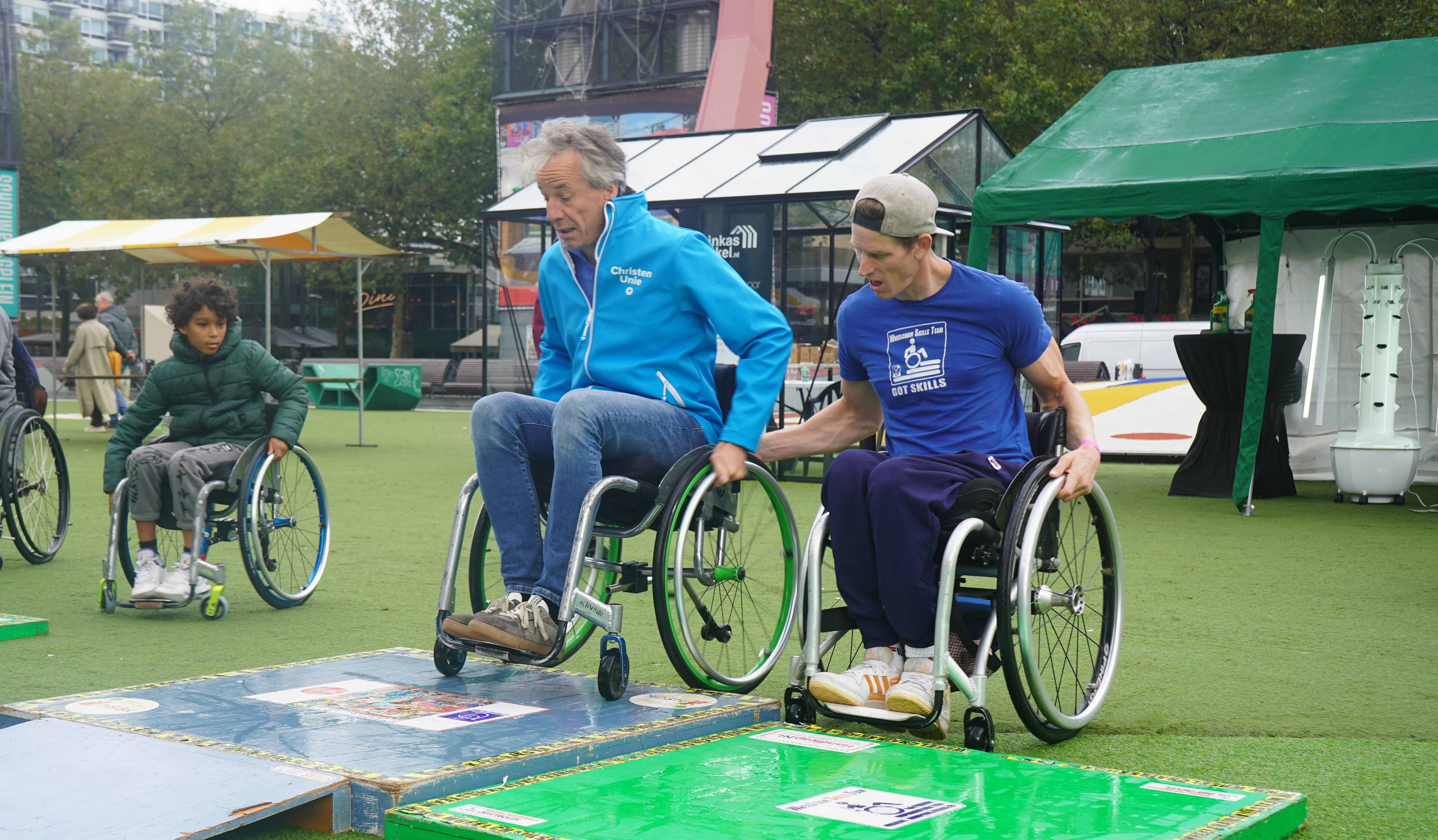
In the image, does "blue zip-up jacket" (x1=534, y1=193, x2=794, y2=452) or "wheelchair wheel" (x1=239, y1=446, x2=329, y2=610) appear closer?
"blue zip-up jacket" (x1=534, y1=193, x2=794, y2=452)

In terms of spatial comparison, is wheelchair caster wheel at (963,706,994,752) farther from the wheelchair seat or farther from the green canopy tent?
the green canopy tent

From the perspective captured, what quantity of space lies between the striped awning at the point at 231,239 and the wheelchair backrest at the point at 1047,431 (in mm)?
10537

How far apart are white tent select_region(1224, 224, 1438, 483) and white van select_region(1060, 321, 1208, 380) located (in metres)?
5.78

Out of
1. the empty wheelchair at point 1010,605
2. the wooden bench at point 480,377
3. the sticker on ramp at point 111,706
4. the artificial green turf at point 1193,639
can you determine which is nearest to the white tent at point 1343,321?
the artificial green turf at point 1193,639

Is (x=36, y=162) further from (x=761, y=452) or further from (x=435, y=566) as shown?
(x=761, y=452)

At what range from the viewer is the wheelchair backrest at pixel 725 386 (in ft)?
12.0

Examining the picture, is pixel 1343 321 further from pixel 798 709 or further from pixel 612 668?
pixel 612 668

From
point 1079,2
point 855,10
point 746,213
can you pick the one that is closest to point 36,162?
point 855,10

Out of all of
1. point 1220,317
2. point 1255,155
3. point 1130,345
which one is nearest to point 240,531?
point 1255,155

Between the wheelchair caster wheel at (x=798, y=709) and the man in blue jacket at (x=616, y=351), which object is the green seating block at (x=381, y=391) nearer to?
the man in blue jacket at (x=616, y=351)

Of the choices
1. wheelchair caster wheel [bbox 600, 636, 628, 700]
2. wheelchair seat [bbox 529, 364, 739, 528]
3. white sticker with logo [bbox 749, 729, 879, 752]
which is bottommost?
white sticker with logo [bbox 749, 729, 879, 752]

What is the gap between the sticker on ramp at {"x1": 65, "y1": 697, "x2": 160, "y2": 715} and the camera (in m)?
3.06

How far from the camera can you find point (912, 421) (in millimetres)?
3318

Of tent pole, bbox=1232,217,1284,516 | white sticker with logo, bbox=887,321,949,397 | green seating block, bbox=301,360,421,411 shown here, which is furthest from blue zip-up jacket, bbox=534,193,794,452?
green seating block, bbox=301,360,421,411
